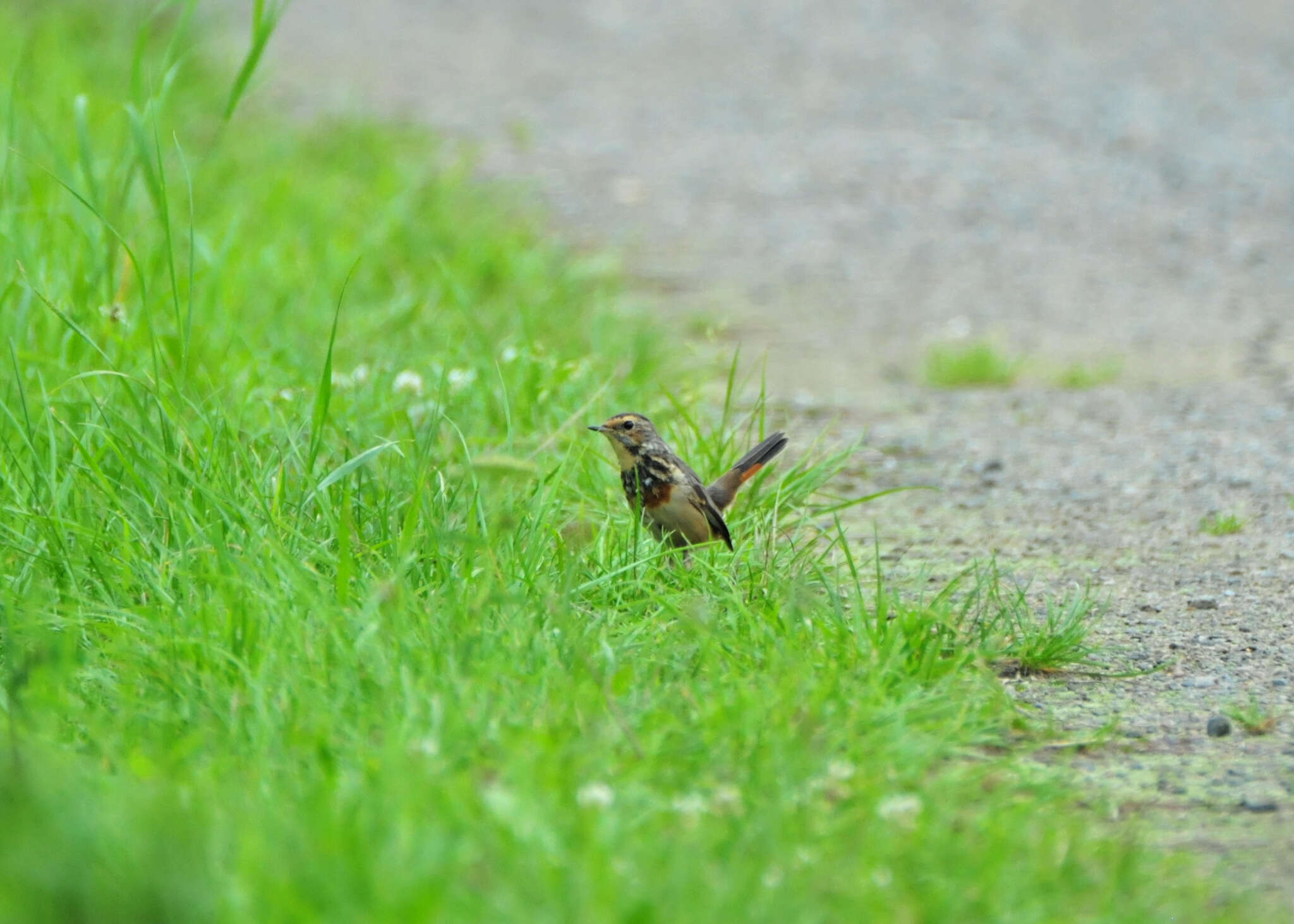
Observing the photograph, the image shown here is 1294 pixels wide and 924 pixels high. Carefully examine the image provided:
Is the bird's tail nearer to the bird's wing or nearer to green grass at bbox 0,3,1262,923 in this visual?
green grass at bbox 0,3,1262,923

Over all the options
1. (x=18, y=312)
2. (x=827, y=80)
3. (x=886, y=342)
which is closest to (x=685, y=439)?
(x=18, y=312)

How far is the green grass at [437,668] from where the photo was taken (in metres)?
2.16

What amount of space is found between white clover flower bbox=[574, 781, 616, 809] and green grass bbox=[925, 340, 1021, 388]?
13.0 ft

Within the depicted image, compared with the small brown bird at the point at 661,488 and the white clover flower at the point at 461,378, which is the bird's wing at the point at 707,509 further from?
the white clover flower at the point at 461,378

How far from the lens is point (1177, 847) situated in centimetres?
255

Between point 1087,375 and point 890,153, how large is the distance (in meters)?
3.83

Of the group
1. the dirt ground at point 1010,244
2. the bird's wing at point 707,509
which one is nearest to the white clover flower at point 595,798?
the dirt ground at point 1010,244

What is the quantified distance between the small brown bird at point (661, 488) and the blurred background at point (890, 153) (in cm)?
140

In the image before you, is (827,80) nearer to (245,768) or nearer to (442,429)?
(442,429)

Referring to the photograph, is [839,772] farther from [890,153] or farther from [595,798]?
[890,153]

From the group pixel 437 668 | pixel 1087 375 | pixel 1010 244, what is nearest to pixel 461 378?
pixel 437 668

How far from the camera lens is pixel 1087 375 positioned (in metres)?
6.11

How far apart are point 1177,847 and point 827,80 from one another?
30.8 ft

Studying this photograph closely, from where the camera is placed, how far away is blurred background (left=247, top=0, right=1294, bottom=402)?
694 centimetres
